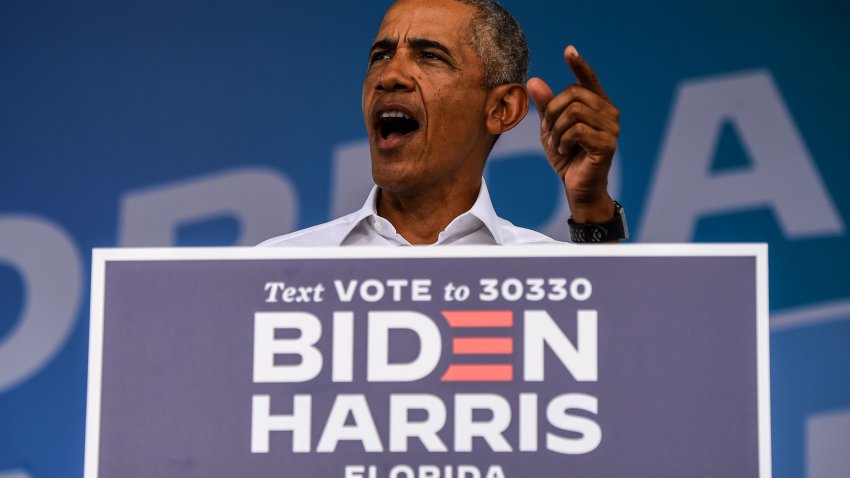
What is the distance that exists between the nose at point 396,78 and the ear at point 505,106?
18cm

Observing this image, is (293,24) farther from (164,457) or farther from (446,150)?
(164,457)

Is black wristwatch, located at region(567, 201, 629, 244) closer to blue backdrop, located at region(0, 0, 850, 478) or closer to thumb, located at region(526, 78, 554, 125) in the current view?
thumb, located at region(526, 78, 554, 125)

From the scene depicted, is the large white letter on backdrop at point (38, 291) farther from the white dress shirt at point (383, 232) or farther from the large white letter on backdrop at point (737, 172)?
the large white letter on backdrop at point (737, 172)

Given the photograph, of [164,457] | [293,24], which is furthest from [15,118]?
[164,457]

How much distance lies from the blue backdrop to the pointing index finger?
4.54ft

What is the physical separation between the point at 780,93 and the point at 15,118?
1.91m

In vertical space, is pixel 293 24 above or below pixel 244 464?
above

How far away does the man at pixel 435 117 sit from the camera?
1970mm

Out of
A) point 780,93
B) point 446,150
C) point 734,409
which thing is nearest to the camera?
point 734,409

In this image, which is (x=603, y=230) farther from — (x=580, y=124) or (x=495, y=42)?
(x=495, y=42)

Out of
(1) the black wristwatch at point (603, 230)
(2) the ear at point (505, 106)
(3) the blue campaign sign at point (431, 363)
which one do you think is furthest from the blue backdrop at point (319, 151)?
(3) the blue campaign sign at point (431, 363)

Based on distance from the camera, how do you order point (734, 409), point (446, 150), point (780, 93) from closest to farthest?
1. point (734, 409)
2. point (446, 150)
3. point (780, 93)

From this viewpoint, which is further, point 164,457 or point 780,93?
point 780,93

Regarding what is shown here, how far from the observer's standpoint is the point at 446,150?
2.02 meters
